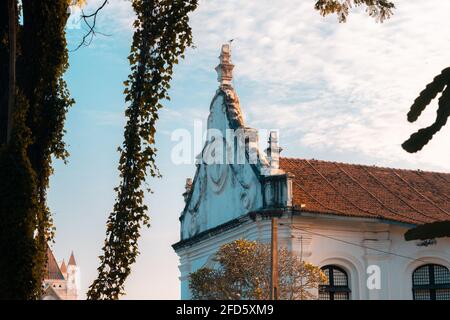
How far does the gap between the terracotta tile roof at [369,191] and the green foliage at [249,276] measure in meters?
2.76

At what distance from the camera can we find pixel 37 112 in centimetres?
1290

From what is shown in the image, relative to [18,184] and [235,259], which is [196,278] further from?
[18,184]

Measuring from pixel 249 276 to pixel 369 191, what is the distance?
7.84 meters

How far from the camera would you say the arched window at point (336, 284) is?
27172 mm

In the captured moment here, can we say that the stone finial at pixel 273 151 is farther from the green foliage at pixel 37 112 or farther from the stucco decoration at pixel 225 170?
the green foliage at pixel 37 112

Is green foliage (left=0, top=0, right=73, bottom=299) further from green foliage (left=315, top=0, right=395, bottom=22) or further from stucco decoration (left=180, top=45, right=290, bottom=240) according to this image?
stucco decoration (left=180, top=45, right=290, bottom=240)

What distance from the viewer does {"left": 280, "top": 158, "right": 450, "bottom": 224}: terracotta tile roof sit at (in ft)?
90.4

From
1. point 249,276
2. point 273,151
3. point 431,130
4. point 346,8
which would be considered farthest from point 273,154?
point 431,130

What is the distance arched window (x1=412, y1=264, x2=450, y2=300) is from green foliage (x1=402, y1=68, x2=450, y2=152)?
24111 millimetres

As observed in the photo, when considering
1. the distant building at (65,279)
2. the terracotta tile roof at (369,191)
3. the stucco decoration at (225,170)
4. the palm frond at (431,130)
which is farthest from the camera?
the distant building at (65,279)

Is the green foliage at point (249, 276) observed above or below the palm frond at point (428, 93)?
above

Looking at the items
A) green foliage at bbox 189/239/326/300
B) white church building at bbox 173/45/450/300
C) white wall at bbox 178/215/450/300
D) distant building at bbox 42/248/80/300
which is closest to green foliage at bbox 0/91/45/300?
green foliage at bbox 189/239/326/300

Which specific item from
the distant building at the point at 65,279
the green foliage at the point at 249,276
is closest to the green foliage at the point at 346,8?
the green foliage at the point at 249,276
